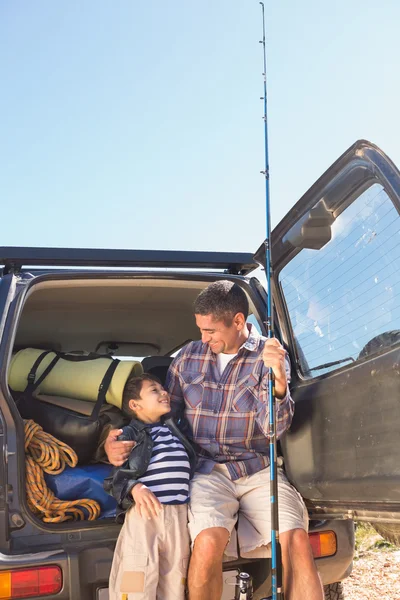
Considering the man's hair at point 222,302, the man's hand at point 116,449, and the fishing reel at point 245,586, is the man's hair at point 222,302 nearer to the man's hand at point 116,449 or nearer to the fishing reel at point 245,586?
the man's hand at point 116,449

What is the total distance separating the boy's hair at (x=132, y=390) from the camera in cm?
335

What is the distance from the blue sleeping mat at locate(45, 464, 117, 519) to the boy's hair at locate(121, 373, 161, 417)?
327 mm

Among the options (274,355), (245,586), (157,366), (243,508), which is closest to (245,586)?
(245,586)

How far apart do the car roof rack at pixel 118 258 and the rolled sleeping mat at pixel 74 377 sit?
17.9 inches

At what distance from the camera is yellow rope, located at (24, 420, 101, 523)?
2.98 m

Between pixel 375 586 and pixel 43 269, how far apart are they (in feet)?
10.3

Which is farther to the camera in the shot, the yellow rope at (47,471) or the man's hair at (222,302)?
the man's hair at (222,302)

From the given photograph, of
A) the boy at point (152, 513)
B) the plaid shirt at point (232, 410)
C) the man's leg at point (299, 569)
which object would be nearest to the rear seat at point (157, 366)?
the plaid shirt at point (232, 410)

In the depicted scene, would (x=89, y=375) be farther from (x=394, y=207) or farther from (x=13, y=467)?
(x=394, y=207)

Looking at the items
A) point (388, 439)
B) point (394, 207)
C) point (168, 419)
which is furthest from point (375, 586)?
point (394, 207)

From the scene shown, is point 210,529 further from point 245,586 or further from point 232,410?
point 232,410

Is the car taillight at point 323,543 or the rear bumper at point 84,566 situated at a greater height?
→ the car taillight at point 323,543

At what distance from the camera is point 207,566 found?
2.79 metres

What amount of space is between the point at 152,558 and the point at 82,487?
52cm
